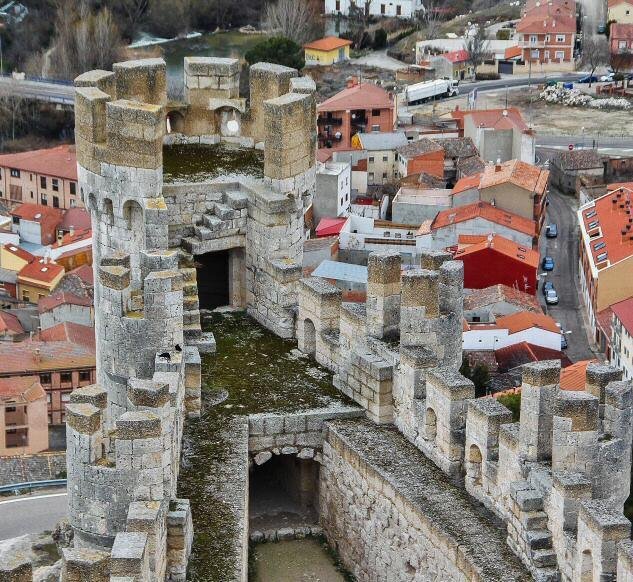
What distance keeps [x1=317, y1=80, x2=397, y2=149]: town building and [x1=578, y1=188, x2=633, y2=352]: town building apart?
24123 millimetres

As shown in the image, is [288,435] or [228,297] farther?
[228,297]

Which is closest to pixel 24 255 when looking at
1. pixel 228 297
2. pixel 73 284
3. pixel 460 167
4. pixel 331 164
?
pixel 73 284

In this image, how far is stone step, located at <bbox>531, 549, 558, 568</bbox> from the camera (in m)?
27.6

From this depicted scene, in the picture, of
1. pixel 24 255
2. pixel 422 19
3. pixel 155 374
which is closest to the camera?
pixel 155 374

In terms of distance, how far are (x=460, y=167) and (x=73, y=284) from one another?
29.0 meters

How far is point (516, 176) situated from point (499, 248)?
11543 millimetres

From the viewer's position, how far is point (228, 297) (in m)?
39.3

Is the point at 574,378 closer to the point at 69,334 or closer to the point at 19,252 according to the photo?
the point at 69,334

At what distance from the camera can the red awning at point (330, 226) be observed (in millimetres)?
92875

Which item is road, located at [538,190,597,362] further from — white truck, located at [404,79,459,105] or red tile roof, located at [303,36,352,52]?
red tile roof, located at [303,36,352,52]

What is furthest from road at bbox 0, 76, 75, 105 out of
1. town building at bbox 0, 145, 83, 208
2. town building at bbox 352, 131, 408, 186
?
town building at bbox 352, 131, 408, 186

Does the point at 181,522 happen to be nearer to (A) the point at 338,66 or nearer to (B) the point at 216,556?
(B) the point at 216,556

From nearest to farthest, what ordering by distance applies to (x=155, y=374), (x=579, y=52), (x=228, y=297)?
(x=155, y=374), (x=228, y=297), (x=579, y=52)

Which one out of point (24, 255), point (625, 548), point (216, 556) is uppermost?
point (625, 548)
